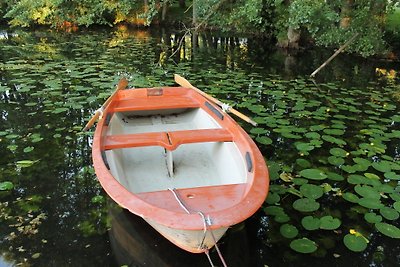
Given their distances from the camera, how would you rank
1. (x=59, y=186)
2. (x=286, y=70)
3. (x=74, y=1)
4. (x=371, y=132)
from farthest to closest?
(x=74, y=1), (x=286, y=70), (x=371, y=132), (x=59, y=186)

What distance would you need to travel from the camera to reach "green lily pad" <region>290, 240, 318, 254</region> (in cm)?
279

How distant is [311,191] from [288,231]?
684 mm

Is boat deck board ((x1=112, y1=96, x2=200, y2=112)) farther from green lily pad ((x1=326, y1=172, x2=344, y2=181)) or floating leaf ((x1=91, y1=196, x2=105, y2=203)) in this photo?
green lily pad ((x1=326, y1=172, x2=344, y2=181))

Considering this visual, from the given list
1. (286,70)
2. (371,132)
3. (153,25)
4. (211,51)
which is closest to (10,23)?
(153,25)

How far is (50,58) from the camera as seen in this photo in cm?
973

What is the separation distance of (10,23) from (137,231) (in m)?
16.5

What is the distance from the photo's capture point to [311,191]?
11.6ft

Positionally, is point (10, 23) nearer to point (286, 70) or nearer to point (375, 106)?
point (286, 70)

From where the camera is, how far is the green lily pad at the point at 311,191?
3.48 m

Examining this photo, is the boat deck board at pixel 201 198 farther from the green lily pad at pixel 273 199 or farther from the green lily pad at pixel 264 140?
the green lily pad at pixel 264 140

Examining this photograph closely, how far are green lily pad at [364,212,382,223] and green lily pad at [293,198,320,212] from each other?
16.6 inches

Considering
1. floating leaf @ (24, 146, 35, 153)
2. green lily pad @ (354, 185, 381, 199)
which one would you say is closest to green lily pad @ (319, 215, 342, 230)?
green lily pad @ (354, 185, 381, 199)

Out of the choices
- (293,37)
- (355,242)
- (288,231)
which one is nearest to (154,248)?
(288,231)

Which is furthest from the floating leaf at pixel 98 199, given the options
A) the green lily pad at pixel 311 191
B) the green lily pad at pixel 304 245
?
the green lily pad at pixel 311 191
